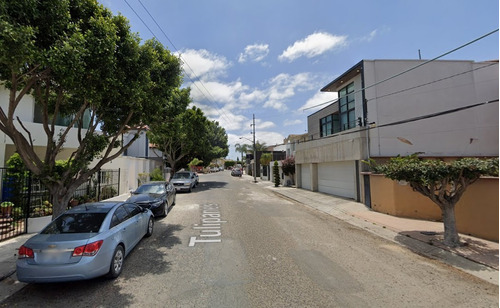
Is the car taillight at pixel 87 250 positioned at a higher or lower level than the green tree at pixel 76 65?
lower

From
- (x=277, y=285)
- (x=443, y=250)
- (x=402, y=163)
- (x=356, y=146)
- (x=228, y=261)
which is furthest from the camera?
(x=356, y=146)

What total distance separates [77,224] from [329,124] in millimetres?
19653

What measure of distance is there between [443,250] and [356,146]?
26.6 feet

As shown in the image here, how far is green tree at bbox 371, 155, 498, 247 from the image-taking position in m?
6.07

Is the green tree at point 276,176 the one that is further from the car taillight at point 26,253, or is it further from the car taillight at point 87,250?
the car taillight at point 26,253

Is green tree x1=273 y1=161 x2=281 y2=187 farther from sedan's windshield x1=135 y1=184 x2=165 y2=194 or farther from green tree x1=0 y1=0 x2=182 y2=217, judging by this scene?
green tree x1=0 y1=0 x2=182 y2=217

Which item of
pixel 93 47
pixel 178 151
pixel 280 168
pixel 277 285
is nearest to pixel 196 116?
pixel 178 151

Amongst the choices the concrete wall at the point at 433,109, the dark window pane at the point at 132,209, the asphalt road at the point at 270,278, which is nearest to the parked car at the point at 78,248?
the asphalt road at the point at 270,278

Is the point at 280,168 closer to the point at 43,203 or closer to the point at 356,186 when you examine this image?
the point at 356,186

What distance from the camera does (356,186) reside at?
46.1 feet

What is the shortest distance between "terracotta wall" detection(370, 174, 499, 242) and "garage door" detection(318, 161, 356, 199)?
4195 millimetres

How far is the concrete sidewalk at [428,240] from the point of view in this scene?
212 inches

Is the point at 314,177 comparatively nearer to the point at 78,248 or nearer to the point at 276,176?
the point at 276,176

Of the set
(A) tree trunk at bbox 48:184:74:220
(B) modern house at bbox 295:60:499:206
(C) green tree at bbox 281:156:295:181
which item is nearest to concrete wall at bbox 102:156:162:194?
(A) tree trunk at bbox 48:184:74:220
